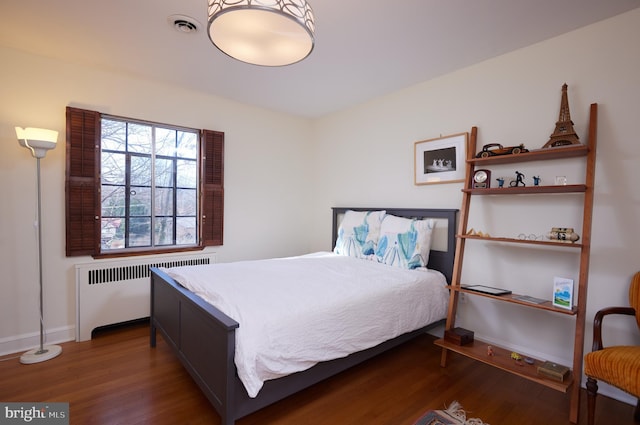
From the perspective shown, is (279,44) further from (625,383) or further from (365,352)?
(625,383)

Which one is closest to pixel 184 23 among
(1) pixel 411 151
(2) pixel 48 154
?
(2) pixel 48 154

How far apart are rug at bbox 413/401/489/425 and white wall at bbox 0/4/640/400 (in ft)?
3.25

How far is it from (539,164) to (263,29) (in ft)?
7.44

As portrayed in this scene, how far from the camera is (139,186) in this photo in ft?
10.5

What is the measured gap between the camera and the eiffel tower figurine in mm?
2049

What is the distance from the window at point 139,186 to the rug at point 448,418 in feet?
9.03

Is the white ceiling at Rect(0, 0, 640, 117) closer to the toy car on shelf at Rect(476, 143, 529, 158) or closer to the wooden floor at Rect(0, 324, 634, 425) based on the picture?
the toy car on shelf at Rect(476, 143, 529, 158)

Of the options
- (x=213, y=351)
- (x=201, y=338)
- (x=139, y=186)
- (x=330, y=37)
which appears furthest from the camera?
(x=139, y=186)

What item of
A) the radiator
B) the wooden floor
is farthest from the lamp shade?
the wooden floor

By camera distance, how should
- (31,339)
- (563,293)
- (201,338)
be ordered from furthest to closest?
1. (31,339)
2. (563,293)
3. (201,338)

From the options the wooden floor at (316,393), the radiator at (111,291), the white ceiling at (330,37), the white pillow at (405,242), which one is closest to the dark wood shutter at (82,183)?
the radiator at (111,291)

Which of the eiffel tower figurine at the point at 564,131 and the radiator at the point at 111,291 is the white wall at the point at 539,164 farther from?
the radiator at the point at 111,291

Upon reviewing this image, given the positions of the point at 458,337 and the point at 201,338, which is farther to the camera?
the point at 458,337

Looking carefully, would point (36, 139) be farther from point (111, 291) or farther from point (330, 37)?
point (330, 37)
